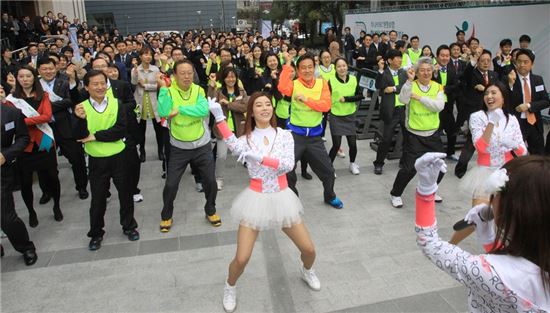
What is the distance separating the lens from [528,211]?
4.61 ft

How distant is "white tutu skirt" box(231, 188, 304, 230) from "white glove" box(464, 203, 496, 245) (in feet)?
4.95

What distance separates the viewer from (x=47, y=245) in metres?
4.65

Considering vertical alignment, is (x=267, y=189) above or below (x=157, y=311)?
above

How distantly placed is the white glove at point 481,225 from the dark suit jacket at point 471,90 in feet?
17.8

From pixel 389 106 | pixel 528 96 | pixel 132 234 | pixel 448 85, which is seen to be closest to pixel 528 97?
pixel 528 96

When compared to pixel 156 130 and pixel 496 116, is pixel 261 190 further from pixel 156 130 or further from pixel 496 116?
pixel 156 130

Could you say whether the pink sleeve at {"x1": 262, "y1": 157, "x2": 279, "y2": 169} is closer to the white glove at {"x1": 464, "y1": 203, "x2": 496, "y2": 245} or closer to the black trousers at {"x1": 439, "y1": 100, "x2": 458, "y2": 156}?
the white glove at {"x1": 464, "y1": 203, "x2": 496, "y2": 245}

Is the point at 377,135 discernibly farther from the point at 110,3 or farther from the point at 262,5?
the point at 110,3

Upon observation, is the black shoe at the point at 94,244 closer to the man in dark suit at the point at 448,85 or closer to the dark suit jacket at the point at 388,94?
the dark suit jacket at the point at 388,94

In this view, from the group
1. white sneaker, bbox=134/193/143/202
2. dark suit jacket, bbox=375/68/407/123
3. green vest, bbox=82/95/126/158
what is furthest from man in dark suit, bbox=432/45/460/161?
green vest, bbox=82/95/126/158

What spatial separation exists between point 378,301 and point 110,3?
195 feet

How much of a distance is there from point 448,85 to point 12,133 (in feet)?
20.1

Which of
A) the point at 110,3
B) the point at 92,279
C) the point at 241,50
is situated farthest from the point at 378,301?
the point at 110,3

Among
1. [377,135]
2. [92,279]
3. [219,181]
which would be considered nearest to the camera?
[92,279]
